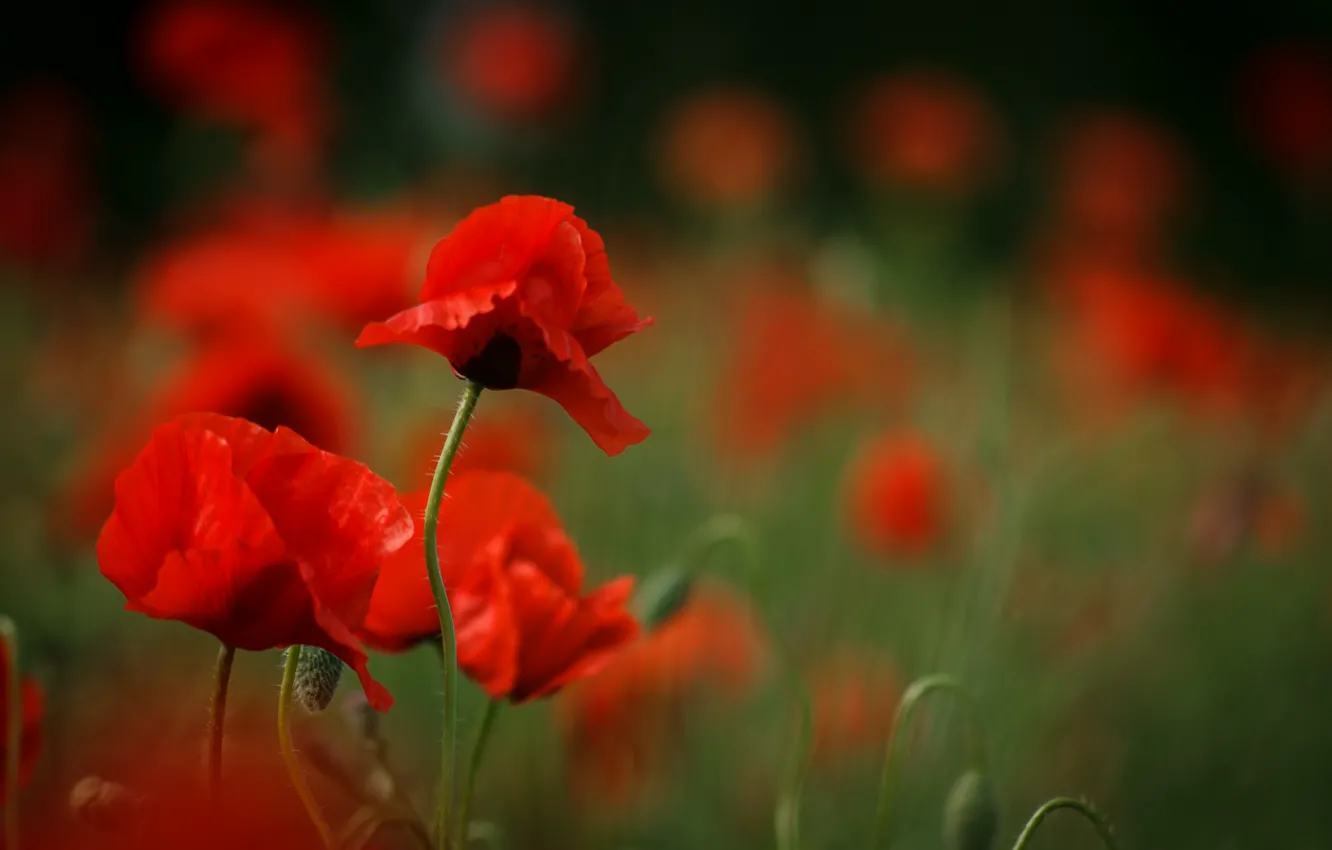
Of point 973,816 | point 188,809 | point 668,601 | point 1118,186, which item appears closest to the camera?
point 188,809

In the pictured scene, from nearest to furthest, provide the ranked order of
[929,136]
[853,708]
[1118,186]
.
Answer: [853,708]
[929,136]
[1118,186]

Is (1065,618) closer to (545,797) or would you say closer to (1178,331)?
(1178,331)

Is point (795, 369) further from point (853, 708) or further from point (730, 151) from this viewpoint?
point (730, 151)

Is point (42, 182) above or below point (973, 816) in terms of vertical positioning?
below

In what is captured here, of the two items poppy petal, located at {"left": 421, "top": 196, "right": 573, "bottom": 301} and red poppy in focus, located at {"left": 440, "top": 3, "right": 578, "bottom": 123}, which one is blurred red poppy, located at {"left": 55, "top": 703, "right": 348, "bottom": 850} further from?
red poppy in focus, located at {"left": 440, "top": 3, "right": 578, "bottom": 123}

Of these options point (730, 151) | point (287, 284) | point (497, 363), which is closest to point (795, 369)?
point (287, 284)

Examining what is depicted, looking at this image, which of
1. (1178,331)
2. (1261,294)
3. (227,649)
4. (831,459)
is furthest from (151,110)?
(227,649)
